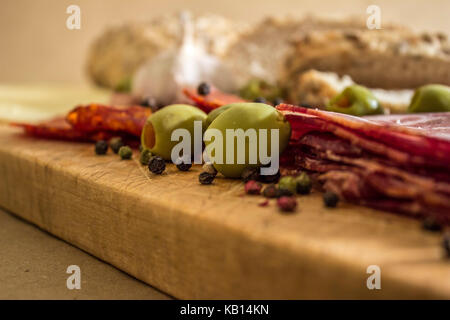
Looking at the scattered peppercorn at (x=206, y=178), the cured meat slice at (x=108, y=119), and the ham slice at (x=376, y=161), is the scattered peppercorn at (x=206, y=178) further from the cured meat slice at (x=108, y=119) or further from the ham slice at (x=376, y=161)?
the cured meat slice at (x=108, y=119)

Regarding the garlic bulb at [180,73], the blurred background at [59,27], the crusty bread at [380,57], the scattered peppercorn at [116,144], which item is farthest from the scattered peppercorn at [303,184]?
the blurred background at [59,27]

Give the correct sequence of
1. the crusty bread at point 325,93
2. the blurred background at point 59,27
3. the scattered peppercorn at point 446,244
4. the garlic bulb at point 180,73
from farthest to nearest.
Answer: the blurred background at point 59,27, the garlic bulb at point 180,73, the crusty bread at point 325,93, the scattered peppercorn at point 446,244

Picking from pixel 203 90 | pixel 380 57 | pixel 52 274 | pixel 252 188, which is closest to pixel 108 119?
pixel 203 90

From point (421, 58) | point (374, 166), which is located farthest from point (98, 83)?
point (374, 166)

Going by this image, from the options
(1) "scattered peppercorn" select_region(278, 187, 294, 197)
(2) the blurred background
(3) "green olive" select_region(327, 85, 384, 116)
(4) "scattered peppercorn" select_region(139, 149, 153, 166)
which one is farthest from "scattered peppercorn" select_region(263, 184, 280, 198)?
(2) the blurred background

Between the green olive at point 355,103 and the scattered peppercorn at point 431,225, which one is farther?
the green olive at point 355,103

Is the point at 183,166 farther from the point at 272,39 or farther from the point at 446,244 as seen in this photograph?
the point at 272,39
